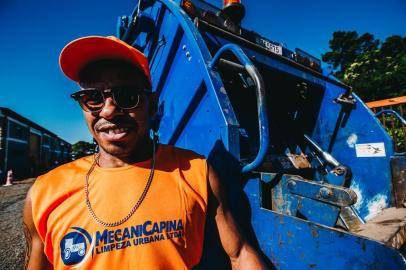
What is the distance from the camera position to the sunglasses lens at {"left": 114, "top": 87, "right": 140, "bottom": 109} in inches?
45.7

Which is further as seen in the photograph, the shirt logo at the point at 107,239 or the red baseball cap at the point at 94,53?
the red baseball cap at the point at 94,53

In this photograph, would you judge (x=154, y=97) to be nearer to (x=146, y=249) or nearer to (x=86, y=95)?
(x=86, y=95)

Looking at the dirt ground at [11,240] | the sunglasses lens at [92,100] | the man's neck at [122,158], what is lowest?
the dirt ground at [11,240]

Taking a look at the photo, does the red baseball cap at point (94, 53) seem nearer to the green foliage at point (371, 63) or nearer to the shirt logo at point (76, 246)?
the shirt logo at point (76, 246)

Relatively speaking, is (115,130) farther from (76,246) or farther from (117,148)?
(76,246)

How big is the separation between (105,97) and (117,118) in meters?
0.14

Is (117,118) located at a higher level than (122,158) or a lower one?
higher

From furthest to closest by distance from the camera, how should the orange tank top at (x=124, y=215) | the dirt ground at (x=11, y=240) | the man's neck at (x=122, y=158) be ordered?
the dirt ground at (x=11, y=240) < the man's neck at (x=122, y=158) < the orange tank top at (x=124, y=215)

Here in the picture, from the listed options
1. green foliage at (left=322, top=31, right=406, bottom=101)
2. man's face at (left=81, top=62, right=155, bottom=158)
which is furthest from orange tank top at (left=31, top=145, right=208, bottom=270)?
green foliage at (left=322, top=31, right=406, bottom=101)

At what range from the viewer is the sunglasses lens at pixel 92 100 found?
3.84ft

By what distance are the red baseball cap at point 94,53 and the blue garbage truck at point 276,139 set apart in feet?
1.72

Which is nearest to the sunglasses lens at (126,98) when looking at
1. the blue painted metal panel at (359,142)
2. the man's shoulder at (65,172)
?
the man's shoulder at (65,172)

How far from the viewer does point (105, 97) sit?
1.17 metres

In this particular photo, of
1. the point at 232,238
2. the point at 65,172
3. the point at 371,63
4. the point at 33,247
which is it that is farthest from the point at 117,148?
the point at 371,63
